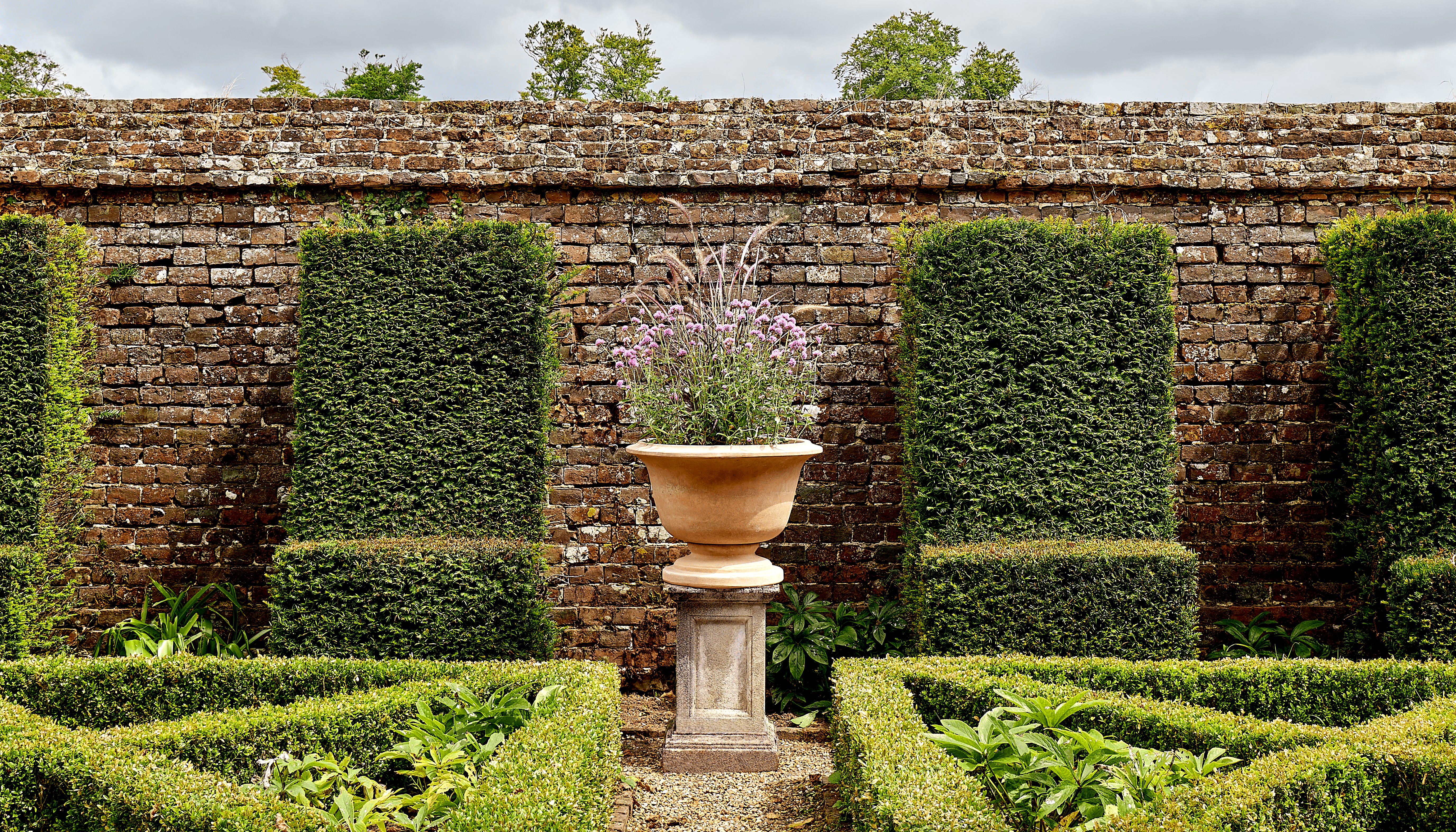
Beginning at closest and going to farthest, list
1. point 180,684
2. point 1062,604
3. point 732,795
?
point 732,795
point 180,684
point 1062,604

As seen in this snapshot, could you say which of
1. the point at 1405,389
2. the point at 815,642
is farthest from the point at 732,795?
the point at 1405,389

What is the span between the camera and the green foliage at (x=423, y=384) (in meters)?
4.74

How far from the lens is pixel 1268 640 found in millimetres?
5164

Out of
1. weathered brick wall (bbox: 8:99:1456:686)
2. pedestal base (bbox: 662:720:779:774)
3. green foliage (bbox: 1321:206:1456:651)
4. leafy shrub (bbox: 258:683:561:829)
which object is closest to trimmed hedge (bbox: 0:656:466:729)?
leafy shrub (bbox: 258:683:561:829)

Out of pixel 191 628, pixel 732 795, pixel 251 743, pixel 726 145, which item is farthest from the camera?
pixel 726 145

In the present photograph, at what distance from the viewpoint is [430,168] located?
5340 millimetres

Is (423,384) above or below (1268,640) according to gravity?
above

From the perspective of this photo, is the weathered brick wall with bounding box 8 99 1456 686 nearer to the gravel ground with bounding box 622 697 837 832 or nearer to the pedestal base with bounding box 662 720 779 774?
the gravel ground with bounding box 622 697 837 832

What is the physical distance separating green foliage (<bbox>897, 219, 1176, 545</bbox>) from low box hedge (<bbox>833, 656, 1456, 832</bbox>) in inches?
39.9

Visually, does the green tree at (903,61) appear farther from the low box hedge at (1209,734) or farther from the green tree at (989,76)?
the low box hedge at (1209,734)

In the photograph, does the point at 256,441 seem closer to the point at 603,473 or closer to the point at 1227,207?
the point at 603,473

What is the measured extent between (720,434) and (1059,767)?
6.27 feet

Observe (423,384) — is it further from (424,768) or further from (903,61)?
(903,61)

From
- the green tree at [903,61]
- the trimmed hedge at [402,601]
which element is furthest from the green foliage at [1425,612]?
the green tree at [903,61]
